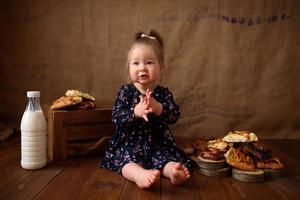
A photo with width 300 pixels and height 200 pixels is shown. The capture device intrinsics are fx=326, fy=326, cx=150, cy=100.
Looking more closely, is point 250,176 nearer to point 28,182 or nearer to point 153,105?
point 153,105

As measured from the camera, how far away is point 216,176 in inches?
45.8

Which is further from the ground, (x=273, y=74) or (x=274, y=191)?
(x=273, y=74)

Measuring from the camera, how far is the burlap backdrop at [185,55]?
69.6 inches

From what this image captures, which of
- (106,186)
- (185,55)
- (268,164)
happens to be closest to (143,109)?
(106,186)

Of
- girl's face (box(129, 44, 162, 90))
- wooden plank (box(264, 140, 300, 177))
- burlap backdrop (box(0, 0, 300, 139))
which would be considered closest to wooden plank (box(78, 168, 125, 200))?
girl's face (box(129, 44, 162, 90))

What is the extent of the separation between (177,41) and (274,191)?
994 mm

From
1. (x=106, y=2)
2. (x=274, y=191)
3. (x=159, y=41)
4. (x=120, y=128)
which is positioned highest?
(x=106, y=2)

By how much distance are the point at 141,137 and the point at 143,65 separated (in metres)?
0.28

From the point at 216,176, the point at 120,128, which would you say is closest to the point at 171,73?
the point at 120,128

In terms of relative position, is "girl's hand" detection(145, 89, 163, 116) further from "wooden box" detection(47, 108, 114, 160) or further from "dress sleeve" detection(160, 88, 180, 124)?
"wooden box" detection(47, 108, 114, 160)

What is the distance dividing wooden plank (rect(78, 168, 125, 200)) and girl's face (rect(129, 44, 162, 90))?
1.19 ft

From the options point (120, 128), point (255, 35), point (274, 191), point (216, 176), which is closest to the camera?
point (274, 191)

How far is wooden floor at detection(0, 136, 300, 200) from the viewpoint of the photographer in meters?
0.97

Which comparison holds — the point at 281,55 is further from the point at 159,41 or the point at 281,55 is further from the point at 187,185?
the point at 187,185
